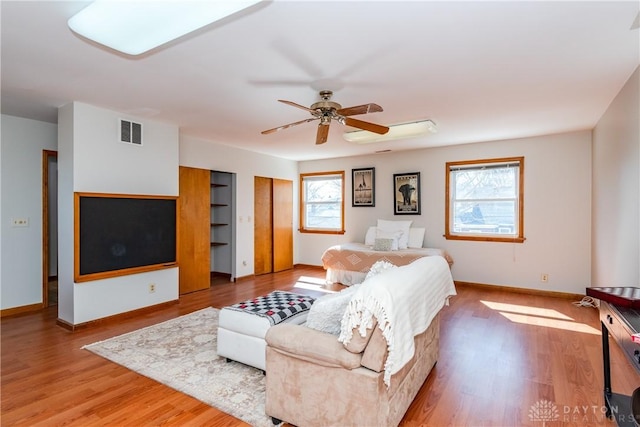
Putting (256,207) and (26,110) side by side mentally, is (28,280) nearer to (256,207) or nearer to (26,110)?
(26,110)

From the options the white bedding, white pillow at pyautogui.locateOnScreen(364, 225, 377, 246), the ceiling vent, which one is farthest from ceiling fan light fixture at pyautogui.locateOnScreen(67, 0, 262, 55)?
white pillow at pyautogui.locateOnScreen(364, 225, 377, 246)

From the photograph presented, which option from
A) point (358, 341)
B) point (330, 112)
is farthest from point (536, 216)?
point (358, 341)

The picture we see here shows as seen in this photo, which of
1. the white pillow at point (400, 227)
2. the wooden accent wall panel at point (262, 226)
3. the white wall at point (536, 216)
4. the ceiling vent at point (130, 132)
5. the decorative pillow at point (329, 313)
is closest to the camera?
the decorative pillow at point (329, 313)

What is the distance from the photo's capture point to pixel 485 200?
5484 millimetres

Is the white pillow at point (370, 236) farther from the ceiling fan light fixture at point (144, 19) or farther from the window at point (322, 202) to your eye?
the ceiling fan light fixture at point (144, 19)

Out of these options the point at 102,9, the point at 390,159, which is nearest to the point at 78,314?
the point at 102,9

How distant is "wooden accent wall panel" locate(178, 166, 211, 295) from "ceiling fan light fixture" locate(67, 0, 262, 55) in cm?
335

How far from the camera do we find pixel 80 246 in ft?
11.7

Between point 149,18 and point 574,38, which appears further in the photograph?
point 574,38

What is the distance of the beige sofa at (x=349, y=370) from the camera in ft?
5.49

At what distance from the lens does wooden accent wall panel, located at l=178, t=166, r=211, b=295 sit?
5.19 meters

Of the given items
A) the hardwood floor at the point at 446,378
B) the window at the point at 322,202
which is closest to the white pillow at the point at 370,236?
the window at the point at 322,202

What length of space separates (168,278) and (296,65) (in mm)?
3385

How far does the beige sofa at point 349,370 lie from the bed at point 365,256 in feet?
10.5
